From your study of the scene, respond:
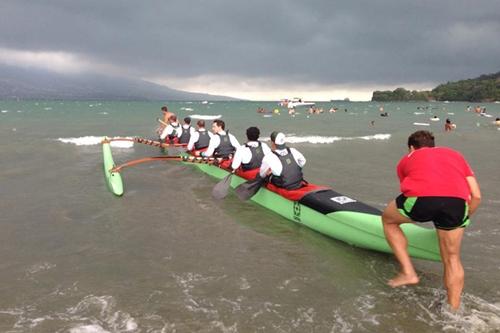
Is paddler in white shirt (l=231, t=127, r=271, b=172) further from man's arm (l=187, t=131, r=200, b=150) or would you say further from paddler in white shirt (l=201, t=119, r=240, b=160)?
man's arm (l=187, t=131, r=200, b=150)

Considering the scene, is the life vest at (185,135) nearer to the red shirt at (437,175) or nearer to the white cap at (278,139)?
the white cap at (278,139)

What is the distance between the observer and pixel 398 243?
4.63 meters

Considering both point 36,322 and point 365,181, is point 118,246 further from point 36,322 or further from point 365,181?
point 365,181

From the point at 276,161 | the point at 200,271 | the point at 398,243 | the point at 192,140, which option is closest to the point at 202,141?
the point at 192,140

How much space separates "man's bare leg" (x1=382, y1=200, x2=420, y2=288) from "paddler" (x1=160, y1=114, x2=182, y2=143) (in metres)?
11.6

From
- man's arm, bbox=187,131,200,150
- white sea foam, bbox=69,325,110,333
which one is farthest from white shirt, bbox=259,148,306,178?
man's arm, bbox=187,131,200,150

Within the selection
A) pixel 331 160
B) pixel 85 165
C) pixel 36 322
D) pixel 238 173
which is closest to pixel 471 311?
pixel 36 322

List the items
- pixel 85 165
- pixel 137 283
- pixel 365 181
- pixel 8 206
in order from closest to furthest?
pixel 137 283 < pixel 8 206 < pixel 365 181 < pixel 85 165

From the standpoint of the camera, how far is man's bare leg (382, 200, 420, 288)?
447 centimetres

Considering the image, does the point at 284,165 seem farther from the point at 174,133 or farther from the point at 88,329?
the point at 174,133

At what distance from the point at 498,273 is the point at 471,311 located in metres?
1.42

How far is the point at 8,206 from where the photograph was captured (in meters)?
8.53

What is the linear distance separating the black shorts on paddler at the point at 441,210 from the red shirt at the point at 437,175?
5 centimetres

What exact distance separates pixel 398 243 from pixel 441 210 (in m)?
0.86
